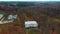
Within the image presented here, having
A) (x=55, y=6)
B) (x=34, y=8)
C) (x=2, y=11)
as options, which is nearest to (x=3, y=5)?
A: (x=2, y=11)

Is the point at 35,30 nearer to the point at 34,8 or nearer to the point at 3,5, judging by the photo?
the point at 34,8

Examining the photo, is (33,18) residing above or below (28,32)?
above

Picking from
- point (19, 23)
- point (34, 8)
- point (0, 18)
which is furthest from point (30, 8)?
point (0, 18)

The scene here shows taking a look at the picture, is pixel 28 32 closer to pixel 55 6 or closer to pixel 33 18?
pixel 33 18

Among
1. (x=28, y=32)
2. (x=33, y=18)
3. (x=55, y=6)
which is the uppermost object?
(x=55, y=6)

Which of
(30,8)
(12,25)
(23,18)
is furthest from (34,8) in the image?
(12,25)

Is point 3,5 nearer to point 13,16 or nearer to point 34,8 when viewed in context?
point 13,16

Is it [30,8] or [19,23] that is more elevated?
[30,8]
